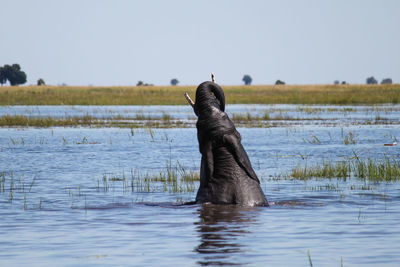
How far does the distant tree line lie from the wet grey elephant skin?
12847 centimetres

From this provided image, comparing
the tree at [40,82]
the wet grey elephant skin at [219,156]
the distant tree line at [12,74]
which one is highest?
the distant tree line at [12,74]

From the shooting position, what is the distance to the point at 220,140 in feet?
33.1

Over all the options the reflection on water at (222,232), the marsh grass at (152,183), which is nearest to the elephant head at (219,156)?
the reflection on water at (222,232)

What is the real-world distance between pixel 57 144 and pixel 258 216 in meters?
15.3

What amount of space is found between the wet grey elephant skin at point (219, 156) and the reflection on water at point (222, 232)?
0.14 metres

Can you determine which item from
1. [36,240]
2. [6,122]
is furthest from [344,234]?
[6,122]

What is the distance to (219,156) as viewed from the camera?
1028 cm

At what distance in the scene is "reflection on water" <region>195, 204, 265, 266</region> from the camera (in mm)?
7949

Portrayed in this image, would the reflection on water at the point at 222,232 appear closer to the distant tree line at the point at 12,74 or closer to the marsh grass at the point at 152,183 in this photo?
the marsh grass at the point at 152,183

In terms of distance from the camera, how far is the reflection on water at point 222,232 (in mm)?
7949

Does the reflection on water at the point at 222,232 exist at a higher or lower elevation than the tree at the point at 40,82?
lower

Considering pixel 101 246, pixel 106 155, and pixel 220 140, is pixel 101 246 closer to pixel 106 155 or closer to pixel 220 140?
pixel 220 140

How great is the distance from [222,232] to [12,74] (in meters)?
130

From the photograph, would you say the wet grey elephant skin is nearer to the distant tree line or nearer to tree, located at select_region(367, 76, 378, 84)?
the distant tree line
